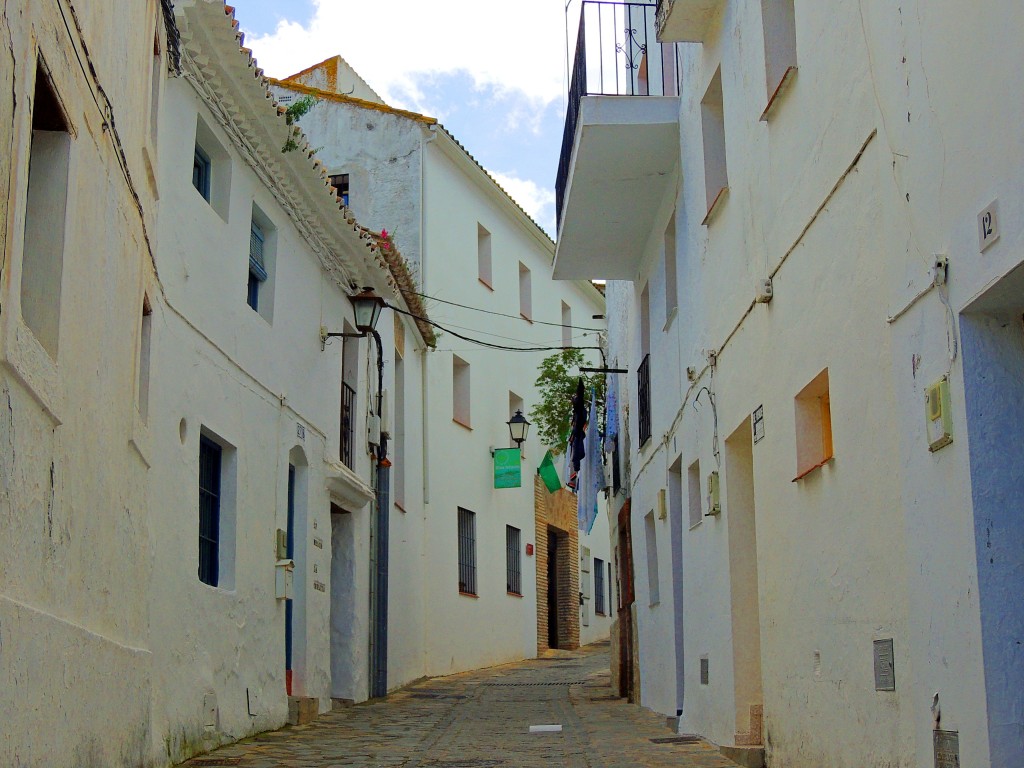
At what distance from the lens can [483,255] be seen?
23234 mm

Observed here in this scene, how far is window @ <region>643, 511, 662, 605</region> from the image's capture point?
509 inches

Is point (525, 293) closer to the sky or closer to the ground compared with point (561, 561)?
closer to the sky

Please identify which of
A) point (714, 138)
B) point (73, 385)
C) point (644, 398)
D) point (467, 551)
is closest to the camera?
point (73, 385)

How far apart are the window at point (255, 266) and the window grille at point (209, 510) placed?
1.77 metres

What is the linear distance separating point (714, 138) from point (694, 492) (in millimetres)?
2970

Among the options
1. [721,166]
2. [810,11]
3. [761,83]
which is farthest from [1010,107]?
[721,166]

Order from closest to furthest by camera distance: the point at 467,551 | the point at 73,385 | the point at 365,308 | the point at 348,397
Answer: the point at 73,385 < the point at 365,308 < the point at 348,397 < the point at 467,551

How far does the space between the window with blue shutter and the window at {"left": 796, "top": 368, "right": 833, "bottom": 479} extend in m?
5.96

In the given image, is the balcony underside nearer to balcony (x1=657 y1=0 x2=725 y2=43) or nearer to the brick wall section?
balcony (x1=657 y1=0 x2=725 y2=43)

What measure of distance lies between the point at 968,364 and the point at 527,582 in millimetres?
19565

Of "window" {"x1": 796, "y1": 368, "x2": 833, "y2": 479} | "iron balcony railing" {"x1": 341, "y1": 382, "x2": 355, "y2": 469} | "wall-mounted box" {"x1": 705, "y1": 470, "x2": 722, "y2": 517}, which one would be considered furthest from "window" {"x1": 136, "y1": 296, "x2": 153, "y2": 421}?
"iron balcony railing" {"x1": 341, "y1": 382, "x2": 355, "y2": 469}

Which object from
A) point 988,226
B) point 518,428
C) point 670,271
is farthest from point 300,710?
point 518,428

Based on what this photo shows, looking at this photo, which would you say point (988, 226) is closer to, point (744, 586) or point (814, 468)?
point (814, 468)

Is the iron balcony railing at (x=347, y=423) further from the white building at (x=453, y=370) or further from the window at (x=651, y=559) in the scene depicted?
the window at (x=651, y=559)
